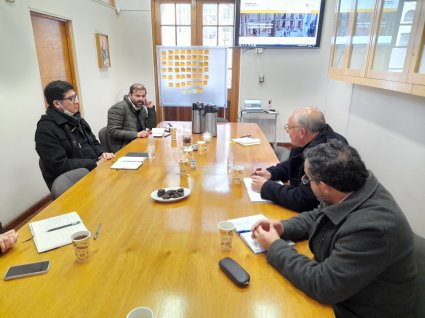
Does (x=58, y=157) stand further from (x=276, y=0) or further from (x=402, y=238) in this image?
(x=276, y=0)

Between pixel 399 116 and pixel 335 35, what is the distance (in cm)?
154

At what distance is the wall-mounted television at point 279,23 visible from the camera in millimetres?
4562

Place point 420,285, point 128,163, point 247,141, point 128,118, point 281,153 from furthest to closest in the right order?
point 128,118 < point 247,141 < point 281,153 < point 128,163 < point 420,285

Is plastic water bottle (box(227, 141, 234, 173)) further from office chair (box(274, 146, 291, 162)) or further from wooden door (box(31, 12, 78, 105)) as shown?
wooden door (box(31, 12, 78, 105))

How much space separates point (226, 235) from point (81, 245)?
54 centimetres

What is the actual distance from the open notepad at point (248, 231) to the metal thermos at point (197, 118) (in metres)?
1.84

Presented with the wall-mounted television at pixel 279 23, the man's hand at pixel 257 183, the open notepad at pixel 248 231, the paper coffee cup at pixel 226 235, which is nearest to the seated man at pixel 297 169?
the man's hand at pixel 257 183

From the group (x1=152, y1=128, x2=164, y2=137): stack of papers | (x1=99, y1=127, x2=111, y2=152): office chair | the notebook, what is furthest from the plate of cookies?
the notebook

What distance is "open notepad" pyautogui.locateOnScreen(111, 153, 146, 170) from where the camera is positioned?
2.14 meters

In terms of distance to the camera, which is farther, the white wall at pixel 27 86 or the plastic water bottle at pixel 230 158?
the white wall at pixel 27 86

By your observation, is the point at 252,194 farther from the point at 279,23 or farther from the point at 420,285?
the point at 279,23

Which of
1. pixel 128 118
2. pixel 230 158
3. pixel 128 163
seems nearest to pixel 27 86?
pixel 128 118

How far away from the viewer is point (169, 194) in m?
1.64

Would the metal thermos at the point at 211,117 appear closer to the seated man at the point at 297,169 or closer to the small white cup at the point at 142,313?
the seated man at the point at 297,169
